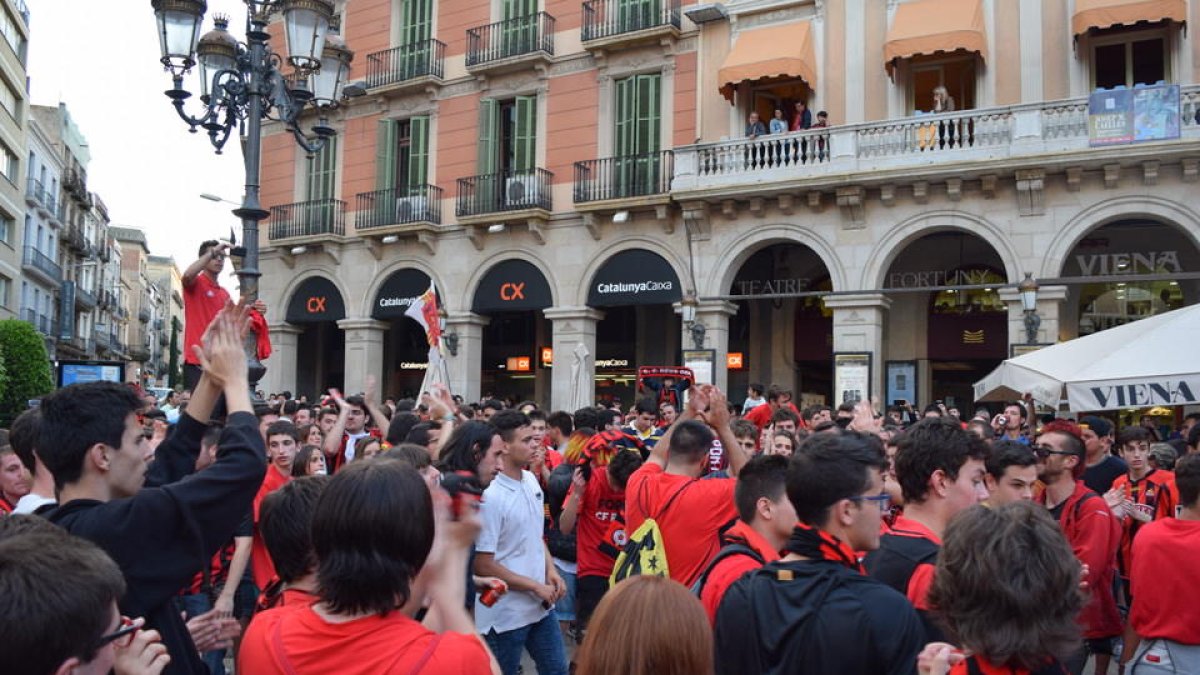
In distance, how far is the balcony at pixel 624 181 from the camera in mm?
20328

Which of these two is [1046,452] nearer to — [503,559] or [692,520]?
[692,520]

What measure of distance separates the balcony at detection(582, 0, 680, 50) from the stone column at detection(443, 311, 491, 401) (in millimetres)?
6987

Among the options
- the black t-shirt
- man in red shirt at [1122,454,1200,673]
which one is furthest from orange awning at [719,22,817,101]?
man in red shirt at [1122,454,1200,673]

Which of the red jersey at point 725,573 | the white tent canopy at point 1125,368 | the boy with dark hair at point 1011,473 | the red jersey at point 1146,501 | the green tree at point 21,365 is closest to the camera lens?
the red jersey at point 725,573

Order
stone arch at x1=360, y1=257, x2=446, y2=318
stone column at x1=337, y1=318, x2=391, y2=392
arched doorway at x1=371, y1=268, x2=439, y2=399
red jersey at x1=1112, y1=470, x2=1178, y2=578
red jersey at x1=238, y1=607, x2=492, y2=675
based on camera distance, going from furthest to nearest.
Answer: arched doorway at x1=371, y1=268, x2=439, y2=399 → stone column at x1=337, y1=318, x2=391, y2=392 → stone arch at x1=360, y1=257, x2=446, y2=318 → red jersey at x1=1112, y1=470, x2=1178, y2=578 → red jersey at x1=238, y1=607, x2=492, y2=675

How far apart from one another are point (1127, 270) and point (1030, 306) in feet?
9.44

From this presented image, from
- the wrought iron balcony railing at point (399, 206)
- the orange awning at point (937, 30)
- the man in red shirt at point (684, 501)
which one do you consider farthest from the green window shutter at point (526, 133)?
the man in red shirt at point (684, 501)

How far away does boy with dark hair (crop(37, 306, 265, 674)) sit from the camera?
2.76 meters

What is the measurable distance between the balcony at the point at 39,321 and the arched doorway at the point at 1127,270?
46.2 metres

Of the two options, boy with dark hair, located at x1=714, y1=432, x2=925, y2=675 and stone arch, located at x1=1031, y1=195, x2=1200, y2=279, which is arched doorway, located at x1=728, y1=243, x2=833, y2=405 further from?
boy with dark hair, located at x1=714, y1=432, x2=925, y2=675

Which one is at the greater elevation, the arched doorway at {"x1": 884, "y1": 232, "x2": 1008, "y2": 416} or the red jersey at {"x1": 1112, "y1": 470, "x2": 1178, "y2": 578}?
the arched doorway at {"x1": 884, "y1": 232, "x2": 1008, "y2": 416}

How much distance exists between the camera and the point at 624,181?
20.9 metres

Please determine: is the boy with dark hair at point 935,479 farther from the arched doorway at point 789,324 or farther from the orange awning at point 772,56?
the arched doorway at point 789,324

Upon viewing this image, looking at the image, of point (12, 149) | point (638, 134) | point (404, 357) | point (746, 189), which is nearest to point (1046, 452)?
point (746, 189)
